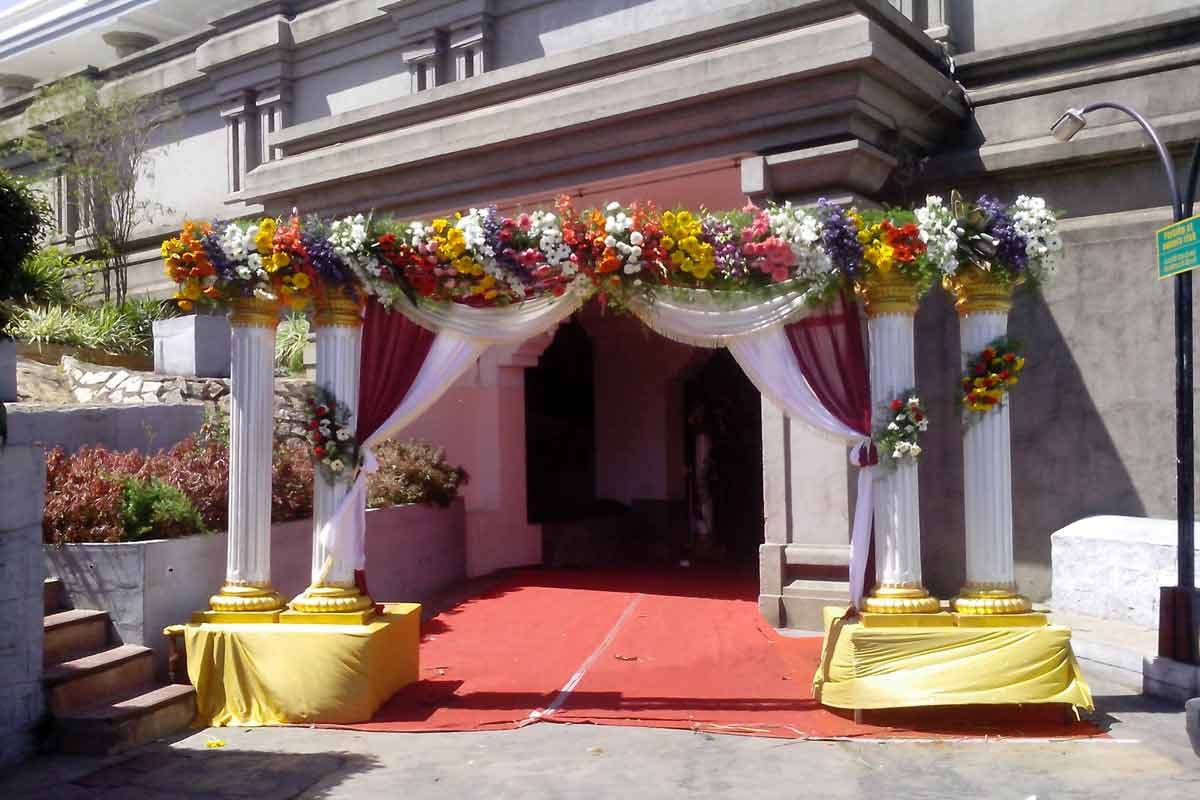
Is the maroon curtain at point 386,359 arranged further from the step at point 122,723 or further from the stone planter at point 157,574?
the step at point 122,723

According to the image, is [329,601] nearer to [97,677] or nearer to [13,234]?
[97,677]

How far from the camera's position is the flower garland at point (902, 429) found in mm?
6809

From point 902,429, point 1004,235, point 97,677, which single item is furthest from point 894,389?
point 97,677

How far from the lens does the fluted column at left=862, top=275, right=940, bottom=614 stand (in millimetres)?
6910

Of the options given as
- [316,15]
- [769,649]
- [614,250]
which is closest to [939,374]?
[769,649]

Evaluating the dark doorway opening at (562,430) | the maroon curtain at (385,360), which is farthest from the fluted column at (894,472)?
the dark doorway opening at (562,430)

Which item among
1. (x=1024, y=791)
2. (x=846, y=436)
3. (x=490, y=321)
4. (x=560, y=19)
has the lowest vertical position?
(x=1024, y=791)

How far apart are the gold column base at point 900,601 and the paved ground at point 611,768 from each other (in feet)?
2.84

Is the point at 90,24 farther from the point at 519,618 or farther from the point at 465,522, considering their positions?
the point at 519,618

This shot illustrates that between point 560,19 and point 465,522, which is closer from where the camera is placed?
point 465,522

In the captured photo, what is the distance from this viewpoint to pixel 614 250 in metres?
6.91

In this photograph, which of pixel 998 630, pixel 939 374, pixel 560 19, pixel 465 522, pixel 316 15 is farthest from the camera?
pixel 316 15

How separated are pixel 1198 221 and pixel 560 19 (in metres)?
9.29

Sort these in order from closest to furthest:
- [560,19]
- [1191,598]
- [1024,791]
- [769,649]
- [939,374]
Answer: [1024,791] → [1191,598] → [769,649] → [939,374] → [560,19]
